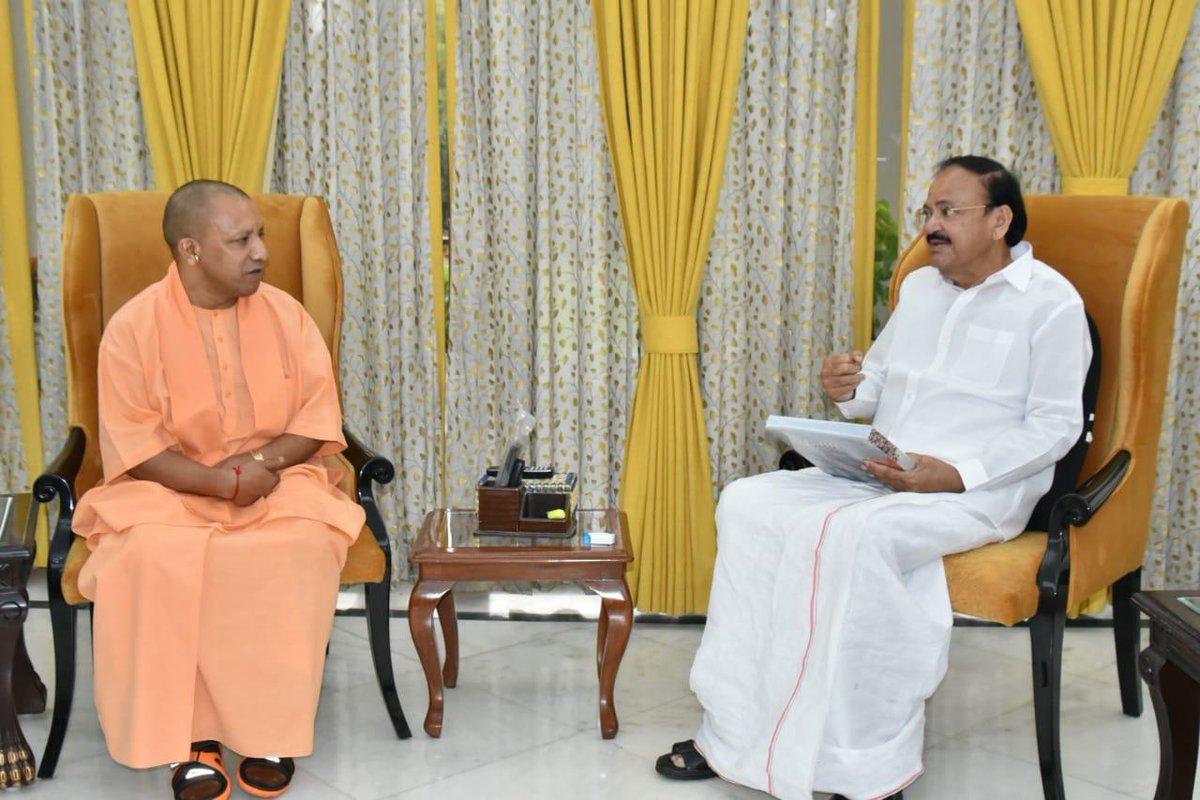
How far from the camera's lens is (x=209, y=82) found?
3.73 m

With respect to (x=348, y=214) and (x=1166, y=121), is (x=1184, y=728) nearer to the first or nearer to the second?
(x=1166, y=121)

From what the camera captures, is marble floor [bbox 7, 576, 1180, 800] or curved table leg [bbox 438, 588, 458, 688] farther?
curved table leg [bbox 438, 588, 458, 688]

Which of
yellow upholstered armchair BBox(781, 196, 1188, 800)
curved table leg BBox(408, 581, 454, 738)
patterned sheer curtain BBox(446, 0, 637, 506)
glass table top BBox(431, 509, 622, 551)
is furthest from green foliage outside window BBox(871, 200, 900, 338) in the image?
curved table leg BBox(408, 581, 454, 738)

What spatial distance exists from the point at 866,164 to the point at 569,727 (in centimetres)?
201

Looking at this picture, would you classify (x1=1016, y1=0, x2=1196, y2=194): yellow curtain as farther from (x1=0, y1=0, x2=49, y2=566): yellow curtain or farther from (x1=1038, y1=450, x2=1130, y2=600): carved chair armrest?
(x1=0, y1=0, x2=49, y2=566): yellow curtain

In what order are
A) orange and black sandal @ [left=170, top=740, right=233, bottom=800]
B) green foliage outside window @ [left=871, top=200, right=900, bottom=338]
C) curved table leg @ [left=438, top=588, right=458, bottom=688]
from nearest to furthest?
orange and black sandal @ [left=170, top=740, right=233, bottom=800] < curved table leg @ [left=438, top=588, right=458, bottom=688] < green foliage outside window @ [left=871, top=200, right=900, bottom=338]

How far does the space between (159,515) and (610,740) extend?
1.21m

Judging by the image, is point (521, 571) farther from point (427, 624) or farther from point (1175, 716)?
point (1175, 716)

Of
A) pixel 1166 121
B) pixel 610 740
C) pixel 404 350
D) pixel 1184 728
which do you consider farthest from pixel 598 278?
pixel 1184 728

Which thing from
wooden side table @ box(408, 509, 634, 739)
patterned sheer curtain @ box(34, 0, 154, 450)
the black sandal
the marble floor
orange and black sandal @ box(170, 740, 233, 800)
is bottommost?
the marble floor

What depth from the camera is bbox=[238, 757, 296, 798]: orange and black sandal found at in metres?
2.67

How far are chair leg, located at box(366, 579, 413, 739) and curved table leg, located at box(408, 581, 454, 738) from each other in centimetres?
10

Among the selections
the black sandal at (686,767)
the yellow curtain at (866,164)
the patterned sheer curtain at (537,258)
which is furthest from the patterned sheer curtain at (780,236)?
the black sandal at (686,767)

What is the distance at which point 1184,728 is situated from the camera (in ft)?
7.04
